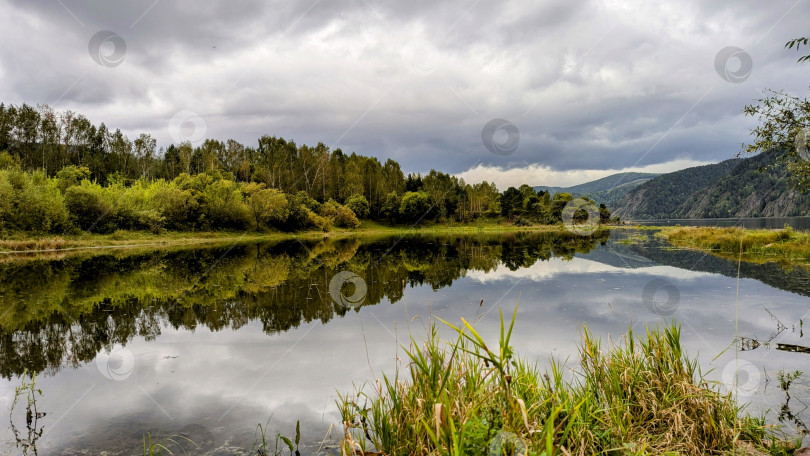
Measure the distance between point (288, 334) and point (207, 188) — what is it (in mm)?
65629

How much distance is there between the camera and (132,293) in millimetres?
18531

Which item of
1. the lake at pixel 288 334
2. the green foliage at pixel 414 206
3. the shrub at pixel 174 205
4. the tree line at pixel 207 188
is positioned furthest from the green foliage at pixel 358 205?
the lake at pixel 288 334

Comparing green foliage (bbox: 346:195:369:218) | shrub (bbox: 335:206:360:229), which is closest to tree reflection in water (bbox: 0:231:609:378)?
shrub (bbox: 335:206:360:229)

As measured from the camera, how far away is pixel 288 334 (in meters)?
11.9

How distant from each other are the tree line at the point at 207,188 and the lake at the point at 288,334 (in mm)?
36340

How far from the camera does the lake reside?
664cm

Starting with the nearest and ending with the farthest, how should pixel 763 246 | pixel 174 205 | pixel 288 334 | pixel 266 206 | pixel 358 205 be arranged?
pixel 288 334
pixel 763 246
pixel 174 205
pixel 266 206
pixel 358 205

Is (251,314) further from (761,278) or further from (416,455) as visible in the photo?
(761,278)

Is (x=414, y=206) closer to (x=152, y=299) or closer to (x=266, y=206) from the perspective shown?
(x=266, y=206)

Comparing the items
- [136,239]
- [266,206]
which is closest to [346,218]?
[266,206]

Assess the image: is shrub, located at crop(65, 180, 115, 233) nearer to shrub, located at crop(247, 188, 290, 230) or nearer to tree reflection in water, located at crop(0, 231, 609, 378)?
shrub, located at crop(247, 188, 290, 230)

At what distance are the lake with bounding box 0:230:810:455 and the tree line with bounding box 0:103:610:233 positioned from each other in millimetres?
36340

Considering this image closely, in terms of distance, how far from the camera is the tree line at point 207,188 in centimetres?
5378

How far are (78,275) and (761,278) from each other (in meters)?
35.9
